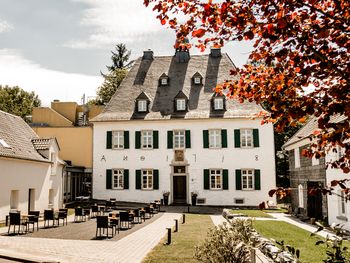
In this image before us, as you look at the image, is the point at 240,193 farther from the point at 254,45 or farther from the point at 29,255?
the point at 254,45

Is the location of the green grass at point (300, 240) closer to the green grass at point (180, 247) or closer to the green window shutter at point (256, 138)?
the green grass at point (180, 247)

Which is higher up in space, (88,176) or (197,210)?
(88,176)

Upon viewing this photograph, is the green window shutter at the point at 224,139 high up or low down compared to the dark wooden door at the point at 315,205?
up

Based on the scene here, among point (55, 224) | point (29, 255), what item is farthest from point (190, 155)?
point (29, 255)

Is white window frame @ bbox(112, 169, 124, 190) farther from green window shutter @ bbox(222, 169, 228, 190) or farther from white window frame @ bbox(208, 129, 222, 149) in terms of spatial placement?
green window shutter @ bbox(222, 169, 228, 190)

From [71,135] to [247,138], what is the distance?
672 inches

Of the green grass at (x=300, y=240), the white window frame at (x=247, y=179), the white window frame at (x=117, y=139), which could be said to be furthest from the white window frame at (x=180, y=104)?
the green grass at (x=300, y=240)

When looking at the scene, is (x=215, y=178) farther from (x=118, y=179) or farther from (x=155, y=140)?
(x=118, y=179)

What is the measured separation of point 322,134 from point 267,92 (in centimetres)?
86

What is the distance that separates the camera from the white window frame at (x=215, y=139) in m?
30.1

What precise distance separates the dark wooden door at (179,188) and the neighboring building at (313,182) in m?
8.80

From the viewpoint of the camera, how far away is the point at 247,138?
29.9m

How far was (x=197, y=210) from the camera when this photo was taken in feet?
87.7

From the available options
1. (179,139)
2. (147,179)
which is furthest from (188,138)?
(147,179)
